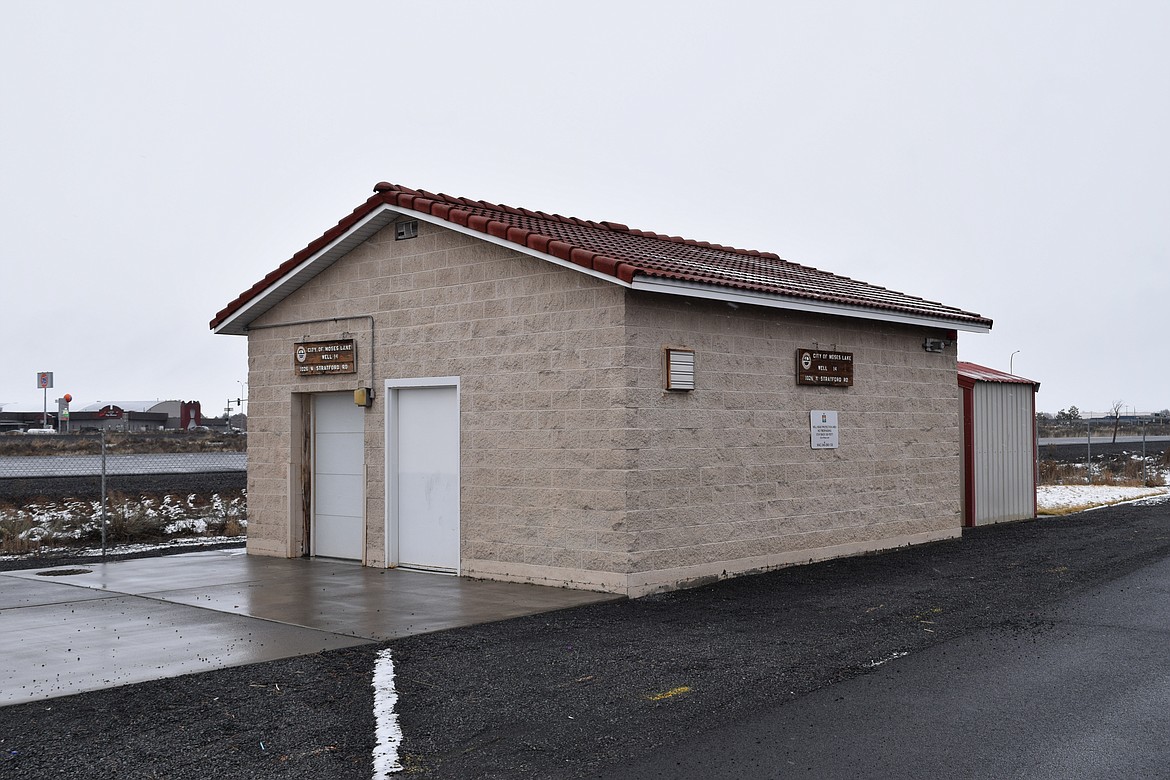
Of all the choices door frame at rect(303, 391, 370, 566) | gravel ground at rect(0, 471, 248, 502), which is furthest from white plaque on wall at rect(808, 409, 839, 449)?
gravel ground at rect(0, 471, 248, 502)

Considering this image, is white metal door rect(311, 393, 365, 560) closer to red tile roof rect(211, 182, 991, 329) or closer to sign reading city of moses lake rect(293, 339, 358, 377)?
sign reading city of moses lake rect(293, 339, 358, 377)

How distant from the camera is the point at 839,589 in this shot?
11.1 metres

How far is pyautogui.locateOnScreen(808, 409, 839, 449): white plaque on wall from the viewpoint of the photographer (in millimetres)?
13273

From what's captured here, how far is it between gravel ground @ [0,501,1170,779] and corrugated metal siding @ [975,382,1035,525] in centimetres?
698

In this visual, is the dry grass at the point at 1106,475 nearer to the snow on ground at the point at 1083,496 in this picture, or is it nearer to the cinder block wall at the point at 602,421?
the snow on ground at the point at 1083,496

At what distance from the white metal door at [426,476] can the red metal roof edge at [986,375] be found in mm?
9547

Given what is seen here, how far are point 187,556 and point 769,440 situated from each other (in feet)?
27.6

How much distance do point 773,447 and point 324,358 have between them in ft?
19.8

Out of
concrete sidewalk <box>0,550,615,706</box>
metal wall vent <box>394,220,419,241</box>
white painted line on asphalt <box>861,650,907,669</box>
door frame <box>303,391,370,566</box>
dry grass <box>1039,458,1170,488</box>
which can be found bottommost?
concrete sidewalk <box>0,550,615,706</box>

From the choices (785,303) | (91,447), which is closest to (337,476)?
(785,303)

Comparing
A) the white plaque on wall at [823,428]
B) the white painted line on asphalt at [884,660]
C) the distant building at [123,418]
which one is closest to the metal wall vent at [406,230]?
the white plaque on wall at [823,428]

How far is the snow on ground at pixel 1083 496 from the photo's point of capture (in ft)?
68.8

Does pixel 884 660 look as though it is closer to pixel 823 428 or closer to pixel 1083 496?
pixel 823 428

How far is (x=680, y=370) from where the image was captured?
447 inches
